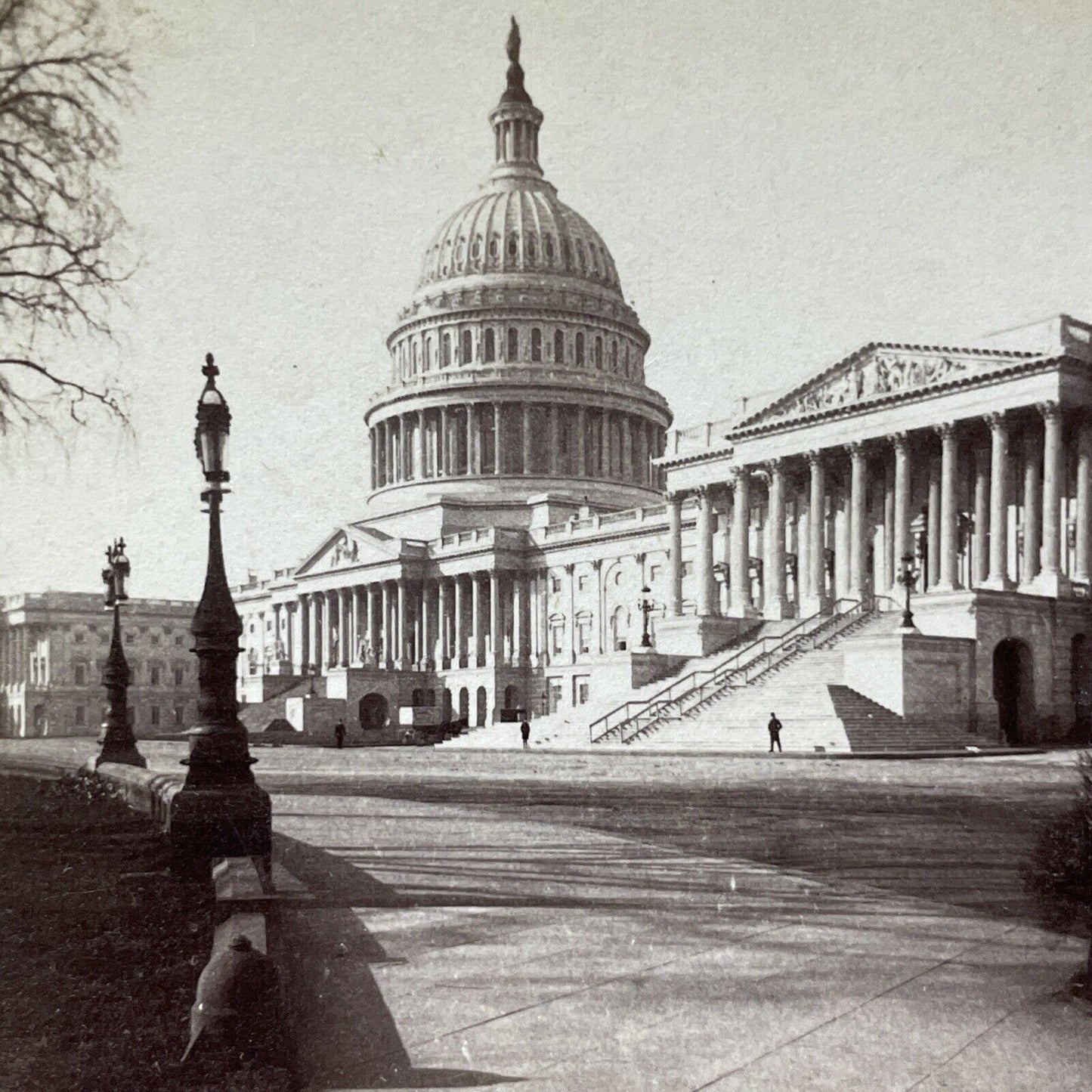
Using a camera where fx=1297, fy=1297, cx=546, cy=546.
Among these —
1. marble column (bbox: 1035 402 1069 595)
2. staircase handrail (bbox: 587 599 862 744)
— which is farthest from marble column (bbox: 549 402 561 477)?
marble column (bbox: 1035 402 1069 595)

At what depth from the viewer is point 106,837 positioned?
16.7 meters

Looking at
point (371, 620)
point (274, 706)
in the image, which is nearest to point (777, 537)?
point (274, 706)

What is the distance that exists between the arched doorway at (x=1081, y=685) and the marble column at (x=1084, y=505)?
106 inches

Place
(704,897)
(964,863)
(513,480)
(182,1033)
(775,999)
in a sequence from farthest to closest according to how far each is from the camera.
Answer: (513,480)
(964,863)
(704,897)
(775,999)
(182,1033)

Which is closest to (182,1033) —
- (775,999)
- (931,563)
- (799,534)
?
(775,999)

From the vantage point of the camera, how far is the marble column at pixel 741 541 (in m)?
67.5

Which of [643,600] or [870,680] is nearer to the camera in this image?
[870,680]

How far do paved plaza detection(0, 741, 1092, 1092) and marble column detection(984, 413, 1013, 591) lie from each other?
35.6 meters

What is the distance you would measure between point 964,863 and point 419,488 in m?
103

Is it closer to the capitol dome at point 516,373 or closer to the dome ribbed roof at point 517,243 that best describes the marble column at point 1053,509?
the capitol dome at point 516,373

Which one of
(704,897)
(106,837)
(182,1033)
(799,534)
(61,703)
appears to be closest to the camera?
(182,1033)

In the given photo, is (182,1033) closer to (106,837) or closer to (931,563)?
(106,837)

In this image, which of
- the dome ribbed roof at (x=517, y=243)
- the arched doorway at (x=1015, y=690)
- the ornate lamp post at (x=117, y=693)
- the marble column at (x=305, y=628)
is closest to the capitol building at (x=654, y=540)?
the arched doorway at (x=1015, y=690)

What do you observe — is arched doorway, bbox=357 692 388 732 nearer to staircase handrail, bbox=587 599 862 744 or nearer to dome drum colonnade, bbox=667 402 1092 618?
dome drum colonnade, bbox=667 402 1092 618
